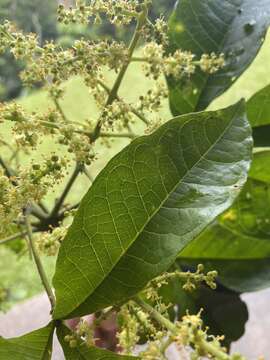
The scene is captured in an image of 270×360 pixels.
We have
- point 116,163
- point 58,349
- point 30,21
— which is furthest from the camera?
point 30,21

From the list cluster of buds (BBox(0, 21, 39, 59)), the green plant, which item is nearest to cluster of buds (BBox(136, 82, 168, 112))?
the green plant

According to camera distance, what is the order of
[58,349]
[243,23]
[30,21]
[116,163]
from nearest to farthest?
[116,163]
[58,349]
[243,23]
[30,21]

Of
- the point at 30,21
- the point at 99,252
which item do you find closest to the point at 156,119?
the point at 99,252

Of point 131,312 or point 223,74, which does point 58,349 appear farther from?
point 223,74

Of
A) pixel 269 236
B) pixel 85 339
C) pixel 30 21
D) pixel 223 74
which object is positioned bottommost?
pixel 85 339

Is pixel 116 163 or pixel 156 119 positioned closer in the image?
pixel 116 163

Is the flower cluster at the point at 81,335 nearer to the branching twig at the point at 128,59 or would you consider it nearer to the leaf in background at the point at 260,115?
the branching twig at the point at 128,59

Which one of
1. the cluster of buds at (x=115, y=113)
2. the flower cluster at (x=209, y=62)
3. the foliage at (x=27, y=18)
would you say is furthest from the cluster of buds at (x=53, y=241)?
the foliage at (x=27, y=18)
